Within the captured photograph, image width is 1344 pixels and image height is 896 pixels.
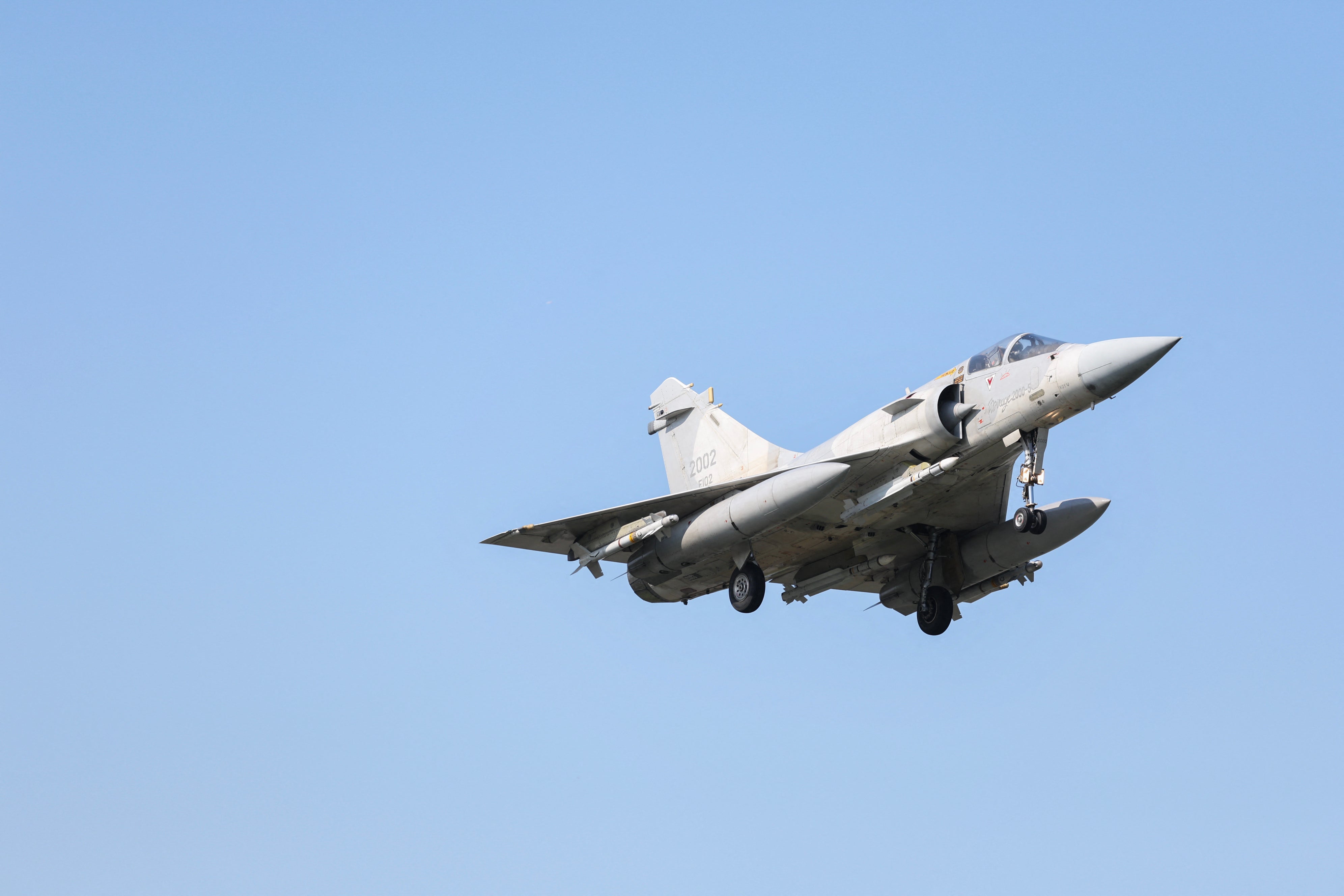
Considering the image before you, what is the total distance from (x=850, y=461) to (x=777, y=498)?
123cm

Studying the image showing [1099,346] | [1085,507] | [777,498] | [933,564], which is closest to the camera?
[1099,346]

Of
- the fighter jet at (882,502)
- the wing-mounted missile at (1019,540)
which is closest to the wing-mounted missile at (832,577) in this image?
the fighter jet at (882,502)

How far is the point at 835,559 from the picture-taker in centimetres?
2688

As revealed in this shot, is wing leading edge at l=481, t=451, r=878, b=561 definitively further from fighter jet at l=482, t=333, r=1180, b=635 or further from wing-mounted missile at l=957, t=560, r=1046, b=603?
wing-mounted missile at l=957, t=560, r=1046, b=603

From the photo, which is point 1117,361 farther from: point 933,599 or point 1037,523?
point 933,599

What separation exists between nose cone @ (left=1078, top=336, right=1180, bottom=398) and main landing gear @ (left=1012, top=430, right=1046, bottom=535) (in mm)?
1164

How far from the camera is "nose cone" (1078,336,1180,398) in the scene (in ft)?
70.0

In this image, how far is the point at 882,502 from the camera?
23562mm

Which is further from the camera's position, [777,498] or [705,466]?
[705,466]

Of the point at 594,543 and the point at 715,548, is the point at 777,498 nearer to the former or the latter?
the point at 715,548

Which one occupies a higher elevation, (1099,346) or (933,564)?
(1099,346)

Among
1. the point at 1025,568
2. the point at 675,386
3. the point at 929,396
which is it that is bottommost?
the point at 1025,568

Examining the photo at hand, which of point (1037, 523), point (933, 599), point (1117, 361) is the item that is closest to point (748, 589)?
point (933, 599)

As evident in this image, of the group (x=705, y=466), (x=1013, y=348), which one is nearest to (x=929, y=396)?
(x=1013, y=348)
